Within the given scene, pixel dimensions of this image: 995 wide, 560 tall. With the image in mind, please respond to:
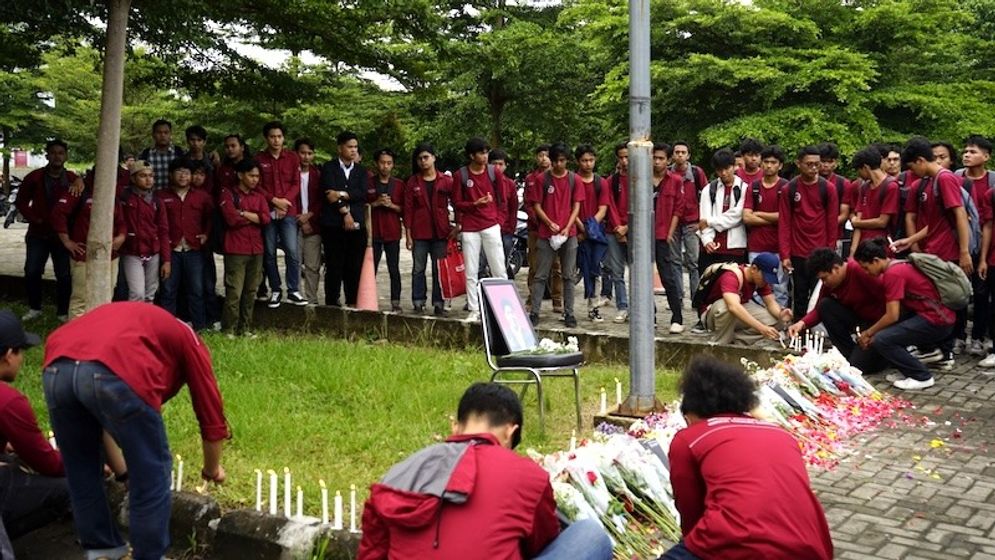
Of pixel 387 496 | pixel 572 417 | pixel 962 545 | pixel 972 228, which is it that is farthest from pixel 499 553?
pixel 972 228

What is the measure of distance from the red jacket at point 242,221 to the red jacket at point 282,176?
492 mm

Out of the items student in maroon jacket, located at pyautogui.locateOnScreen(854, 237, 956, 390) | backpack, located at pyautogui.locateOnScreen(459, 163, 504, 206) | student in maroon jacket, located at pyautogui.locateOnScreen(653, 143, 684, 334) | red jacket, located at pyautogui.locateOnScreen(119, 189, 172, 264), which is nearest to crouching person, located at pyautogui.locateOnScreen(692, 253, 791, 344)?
student in maroon jacket, located at pyautogui.locateOnScreen(854, 237, 956, 390)

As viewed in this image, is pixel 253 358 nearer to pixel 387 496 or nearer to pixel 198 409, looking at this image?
pixel 198 409

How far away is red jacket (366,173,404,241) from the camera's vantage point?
11.5m

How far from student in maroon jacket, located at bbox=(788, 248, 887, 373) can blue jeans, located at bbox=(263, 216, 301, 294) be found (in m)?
5.13

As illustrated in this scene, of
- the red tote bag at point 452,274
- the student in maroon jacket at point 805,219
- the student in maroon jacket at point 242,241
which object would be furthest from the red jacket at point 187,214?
the student in maroon jacket at point 805,219

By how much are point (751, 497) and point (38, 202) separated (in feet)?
30.7

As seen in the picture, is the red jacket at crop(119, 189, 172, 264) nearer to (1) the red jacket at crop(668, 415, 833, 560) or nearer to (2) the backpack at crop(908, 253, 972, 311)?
(2) the backpack at crop(908, 253, 972, 311)

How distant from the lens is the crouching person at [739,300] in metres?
9.06

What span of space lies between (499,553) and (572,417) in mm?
4099

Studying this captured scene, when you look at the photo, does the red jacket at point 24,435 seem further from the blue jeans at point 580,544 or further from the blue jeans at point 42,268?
the blue jeans at point 42,268

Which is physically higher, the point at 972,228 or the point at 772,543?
the point at 972,228

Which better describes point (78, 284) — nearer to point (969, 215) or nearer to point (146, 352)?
point (146, 352)

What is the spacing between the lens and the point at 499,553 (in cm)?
334
